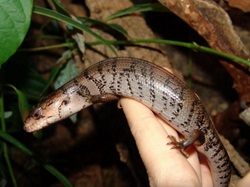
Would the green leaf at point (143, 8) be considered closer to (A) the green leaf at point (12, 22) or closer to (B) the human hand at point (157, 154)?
(B) the human hand at point (157, 154)

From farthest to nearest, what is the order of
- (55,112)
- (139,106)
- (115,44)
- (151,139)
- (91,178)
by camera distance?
(91,178), (115,44), (55,112), (139,106), (151,139)

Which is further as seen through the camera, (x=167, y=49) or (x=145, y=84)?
(x=167, y=49)

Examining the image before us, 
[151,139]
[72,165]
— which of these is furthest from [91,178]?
[151,139]

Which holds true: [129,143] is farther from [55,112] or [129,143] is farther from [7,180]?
[7,180]

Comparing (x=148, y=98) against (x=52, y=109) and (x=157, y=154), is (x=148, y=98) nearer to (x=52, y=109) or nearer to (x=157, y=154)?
(x=157, y=154)

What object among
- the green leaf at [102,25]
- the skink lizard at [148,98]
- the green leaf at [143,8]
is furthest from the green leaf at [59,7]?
the green leaf at [143,8]

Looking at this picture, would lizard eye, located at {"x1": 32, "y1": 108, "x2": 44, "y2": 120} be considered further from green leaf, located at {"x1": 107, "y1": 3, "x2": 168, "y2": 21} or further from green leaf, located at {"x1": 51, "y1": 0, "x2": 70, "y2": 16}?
green leaf, located at {"x1": 107, "y1": 3, "x2": 168, "y2": 21}

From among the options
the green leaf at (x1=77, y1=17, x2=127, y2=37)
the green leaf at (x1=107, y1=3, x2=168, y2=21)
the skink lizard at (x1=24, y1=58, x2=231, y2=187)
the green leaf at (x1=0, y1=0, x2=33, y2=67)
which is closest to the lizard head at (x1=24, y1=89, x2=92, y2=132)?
the skink lizard at (x1=24, y1=58, x2=231, y2=187)
